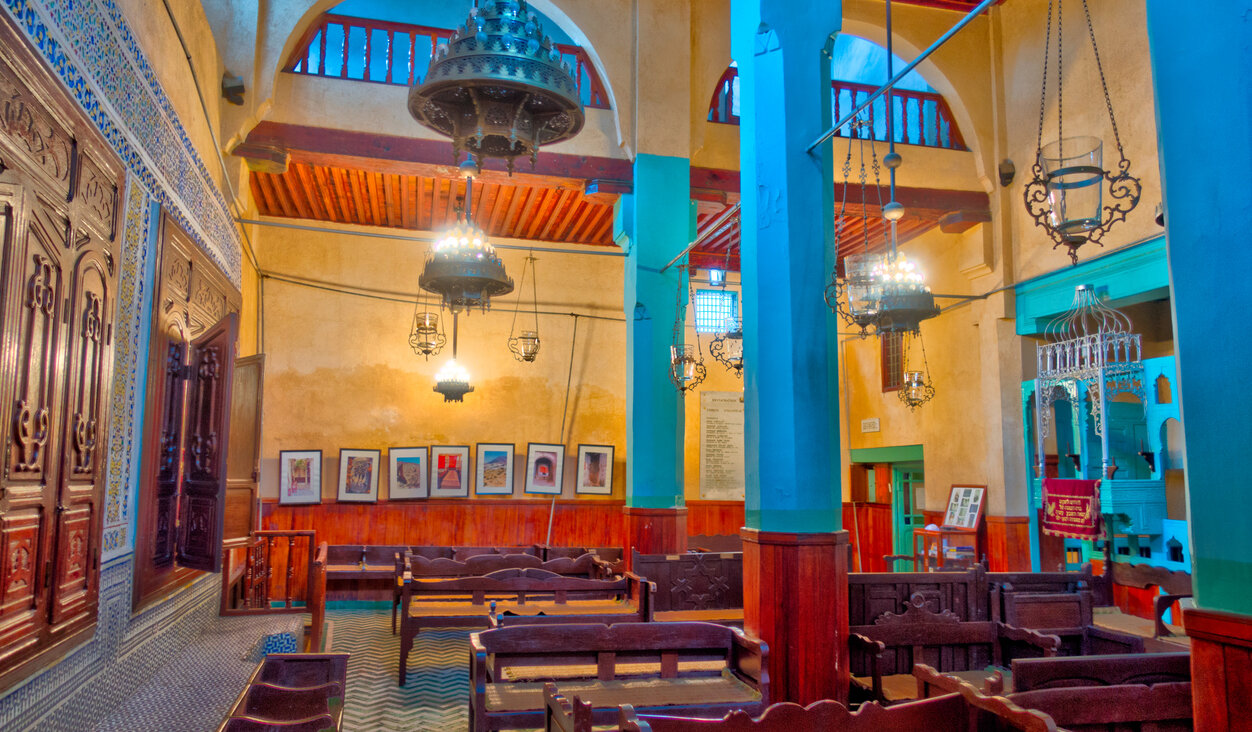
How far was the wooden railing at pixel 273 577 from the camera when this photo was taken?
271 inches

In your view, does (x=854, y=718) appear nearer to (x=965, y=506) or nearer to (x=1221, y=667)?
(x=1221, y=667)

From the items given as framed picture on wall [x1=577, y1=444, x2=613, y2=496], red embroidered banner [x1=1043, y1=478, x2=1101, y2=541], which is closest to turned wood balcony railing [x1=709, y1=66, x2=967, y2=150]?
red embroidered banner [x1=1043, y1=478, x2=1101, y2=541]

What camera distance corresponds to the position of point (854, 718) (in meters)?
2.68

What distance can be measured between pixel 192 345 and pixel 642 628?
13.7 feet

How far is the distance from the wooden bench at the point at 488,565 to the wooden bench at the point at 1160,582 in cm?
417

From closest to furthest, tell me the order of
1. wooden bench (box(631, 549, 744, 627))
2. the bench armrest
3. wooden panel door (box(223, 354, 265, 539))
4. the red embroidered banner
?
the bench armrest, wooden bench (box(631, 549, 744, 627)), wooden panel door (box(223, 354, 265, 539)), the red embroidered banner

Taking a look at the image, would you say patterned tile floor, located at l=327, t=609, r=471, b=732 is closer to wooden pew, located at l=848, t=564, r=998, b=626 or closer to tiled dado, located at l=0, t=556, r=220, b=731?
tiled dado, located at l=0, t=556, r=220, b=731

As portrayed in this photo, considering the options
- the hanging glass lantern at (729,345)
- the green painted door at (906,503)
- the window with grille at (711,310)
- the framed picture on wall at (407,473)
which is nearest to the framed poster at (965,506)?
the green painted door at (906,503)

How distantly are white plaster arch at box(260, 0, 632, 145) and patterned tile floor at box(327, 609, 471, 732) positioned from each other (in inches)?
218

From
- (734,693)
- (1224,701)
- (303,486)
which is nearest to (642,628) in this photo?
(734,693)

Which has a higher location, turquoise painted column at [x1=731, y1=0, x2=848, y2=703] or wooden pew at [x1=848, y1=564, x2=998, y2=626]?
turquoise painted column at [x1=731, y1=0, x2=848, y2=703]

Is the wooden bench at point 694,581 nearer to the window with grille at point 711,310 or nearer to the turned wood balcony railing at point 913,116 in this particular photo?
the window with grille at point 711,310

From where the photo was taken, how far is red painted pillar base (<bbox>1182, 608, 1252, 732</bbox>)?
2164mm

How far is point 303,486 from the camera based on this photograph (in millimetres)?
11109
